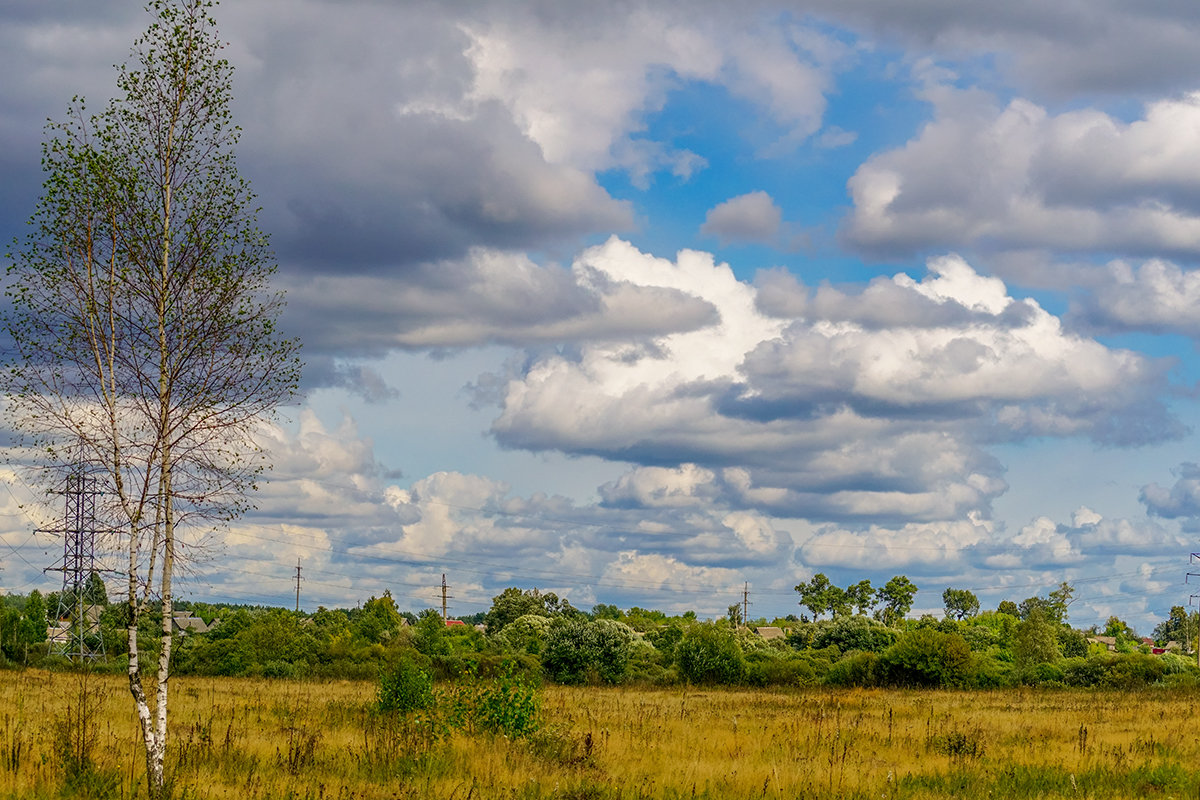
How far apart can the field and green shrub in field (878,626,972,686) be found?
2111 cm

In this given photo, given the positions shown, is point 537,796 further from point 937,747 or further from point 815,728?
point 815,728

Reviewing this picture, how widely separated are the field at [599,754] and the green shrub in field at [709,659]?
23603 millimetres

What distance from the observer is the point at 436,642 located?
64062 mm

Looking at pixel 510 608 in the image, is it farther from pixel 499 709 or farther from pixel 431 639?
pixel 499 709

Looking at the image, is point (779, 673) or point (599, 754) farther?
point (779, 673)

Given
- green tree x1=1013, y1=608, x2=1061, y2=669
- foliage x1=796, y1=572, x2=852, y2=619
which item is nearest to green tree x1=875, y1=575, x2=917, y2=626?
foliage x1=796, y1=572, x2=852, y2=619

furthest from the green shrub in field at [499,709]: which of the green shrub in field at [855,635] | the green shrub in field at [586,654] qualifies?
the green shrub in field at [855,635]

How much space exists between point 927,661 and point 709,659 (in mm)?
11064

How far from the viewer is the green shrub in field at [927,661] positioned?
5166 centimetres

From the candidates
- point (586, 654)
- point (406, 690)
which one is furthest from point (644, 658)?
point (406, 690)

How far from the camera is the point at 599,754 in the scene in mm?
19531

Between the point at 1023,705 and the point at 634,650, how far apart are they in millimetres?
29767

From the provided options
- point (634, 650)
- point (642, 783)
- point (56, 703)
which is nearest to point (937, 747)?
point (642, 783)

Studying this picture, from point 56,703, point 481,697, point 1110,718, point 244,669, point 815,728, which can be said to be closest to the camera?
point 481,697
